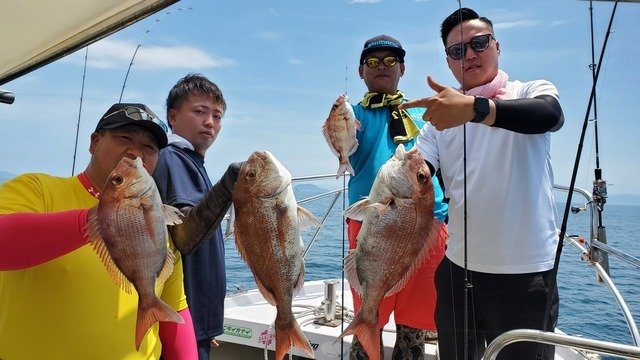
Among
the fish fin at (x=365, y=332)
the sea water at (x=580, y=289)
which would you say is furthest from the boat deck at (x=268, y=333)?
the fish fin at (x=365, y=332)

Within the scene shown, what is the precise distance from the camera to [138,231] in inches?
70.0

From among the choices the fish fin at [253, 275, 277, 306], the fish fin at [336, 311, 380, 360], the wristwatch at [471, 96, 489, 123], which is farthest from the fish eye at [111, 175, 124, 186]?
the wristwatch at [471, 96, 489, 123]

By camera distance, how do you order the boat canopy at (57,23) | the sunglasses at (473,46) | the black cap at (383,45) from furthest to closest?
the black cap at (383,45), the sunglasses at (473,46), the boat canopy at (57,23)

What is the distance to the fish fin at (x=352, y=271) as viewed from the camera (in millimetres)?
2023

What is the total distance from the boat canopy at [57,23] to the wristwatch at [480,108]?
57.2 inches

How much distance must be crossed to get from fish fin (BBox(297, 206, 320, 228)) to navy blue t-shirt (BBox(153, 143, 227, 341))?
0.78 meters

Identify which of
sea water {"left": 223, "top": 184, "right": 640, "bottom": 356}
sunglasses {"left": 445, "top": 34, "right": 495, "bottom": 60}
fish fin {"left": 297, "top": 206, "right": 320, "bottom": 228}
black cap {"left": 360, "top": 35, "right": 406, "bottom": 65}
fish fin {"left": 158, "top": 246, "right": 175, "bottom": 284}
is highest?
black cap {"left": 360, "top": 35, "right": 406, "bottom": 65}

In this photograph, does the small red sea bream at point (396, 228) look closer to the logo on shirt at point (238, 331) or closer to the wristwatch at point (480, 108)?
the wristwatch at point (480, 108)

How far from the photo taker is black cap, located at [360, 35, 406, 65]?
10.5ft

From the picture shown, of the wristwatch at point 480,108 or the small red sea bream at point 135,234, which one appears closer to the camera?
the small red sea bream at point 135,234

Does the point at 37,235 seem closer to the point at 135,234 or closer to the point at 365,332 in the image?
the point at 135,234

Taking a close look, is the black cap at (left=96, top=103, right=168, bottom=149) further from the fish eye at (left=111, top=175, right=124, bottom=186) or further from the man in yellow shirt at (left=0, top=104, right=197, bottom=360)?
the fish eye at (left=111, top=175, right=124, bottom=186)

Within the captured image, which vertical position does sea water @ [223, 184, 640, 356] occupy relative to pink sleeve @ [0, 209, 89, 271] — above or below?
below

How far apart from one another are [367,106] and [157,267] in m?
2.04
